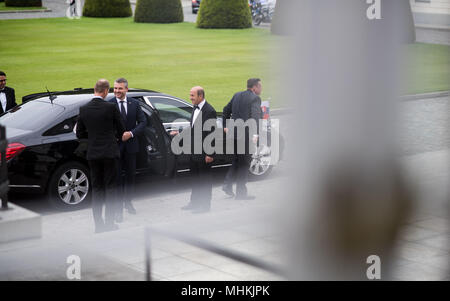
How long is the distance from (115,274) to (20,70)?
742 inches

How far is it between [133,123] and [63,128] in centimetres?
93

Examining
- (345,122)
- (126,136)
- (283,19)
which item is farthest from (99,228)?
(345,122)

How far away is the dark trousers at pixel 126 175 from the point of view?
8922 millimetres

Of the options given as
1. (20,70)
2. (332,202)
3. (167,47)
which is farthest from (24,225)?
(167,47)

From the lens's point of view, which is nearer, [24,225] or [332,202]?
[332,202]

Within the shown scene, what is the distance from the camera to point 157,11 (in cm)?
4078

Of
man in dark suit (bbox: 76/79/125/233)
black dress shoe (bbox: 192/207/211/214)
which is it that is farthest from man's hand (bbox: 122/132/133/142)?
black dress shoe (bbox: 192/207/211/214)

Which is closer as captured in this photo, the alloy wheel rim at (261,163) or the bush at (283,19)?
the bush at (283,19)

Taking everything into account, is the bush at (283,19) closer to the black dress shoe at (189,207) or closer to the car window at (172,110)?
the black dress shoe at (189,207)

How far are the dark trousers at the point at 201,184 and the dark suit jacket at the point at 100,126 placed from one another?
4.37 ft
